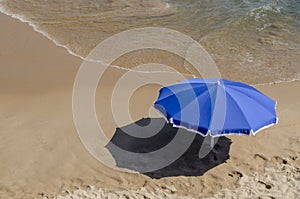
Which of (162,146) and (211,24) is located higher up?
(211,24)

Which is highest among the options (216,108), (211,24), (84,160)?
(216,108)

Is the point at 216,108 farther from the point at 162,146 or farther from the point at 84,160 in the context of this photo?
the point at 84,160

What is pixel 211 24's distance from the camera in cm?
1519

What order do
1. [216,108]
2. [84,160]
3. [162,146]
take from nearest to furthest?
1. [216,108]
2. [84,160]
3. [162,146]

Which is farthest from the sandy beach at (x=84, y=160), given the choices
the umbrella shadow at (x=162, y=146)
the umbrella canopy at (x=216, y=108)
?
the umbrella canopy at (x=216, y=108)

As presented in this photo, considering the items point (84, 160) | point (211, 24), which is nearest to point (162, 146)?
point (84, 160)

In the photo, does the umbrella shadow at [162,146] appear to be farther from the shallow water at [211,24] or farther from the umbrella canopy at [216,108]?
the shallow water at [211,24]

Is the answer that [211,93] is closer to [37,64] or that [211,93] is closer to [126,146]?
[126,146]

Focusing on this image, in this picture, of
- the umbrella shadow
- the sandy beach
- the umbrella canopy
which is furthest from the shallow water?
the umbrella canopy

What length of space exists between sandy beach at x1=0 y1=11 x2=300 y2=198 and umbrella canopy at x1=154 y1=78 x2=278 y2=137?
993 mm

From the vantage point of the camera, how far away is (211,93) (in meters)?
Result: 7.84

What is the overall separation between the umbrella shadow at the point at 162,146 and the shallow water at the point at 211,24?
141 inches

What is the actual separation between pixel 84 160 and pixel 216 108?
105 inches

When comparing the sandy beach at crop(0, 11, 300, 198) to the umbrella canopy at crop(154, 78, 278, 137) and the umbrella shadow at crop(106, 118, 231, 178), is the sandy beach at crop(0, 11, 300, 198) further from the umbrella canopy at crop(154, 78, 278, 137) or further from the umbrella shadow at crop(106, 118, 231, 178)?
the umbrella canopy at crop(154, 78, 278, 137)
